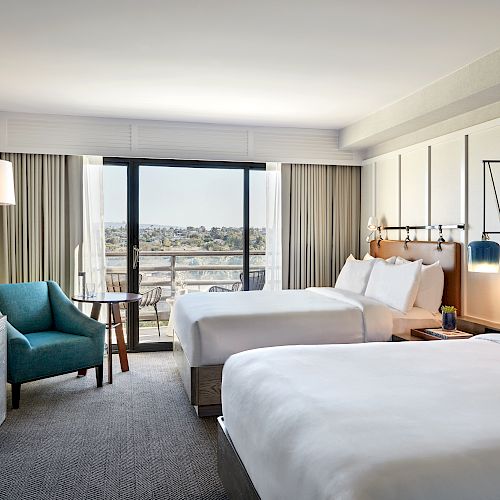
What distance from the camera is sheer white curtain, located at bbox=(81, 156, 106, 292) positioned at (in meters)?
5.39

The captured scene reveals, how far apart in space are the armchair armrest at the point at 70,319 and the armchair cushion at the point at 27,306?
62 millimetres

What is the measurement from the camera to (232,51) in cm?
335

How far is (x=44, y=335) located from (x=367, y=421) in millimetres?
3297

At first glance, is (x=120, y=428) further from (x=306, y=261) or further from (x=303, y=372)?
(x=306, y=261)

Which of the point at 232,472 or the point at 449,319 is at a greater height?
the point at 449,319

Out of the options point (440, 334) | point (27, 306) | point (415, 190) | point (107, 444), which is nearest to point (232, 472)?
point (107, 444)

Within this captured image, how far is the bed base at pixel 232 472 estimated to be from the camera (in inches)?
78.2

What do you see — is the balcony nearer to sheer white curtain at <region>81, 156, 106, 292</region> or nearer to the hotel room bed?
sheer white curtain at <region>81, 156, 106, 292</region>

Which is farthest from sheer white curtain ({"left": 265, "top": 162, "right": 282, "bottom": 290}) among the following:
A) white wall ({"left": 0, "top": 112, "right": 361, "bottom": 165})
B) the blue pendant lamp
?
the blue pendant lamp

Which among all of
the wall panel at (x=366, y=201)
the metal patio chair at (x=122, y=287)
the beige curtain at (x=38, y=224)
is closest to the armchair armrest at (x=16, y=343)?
the beige curtain at (x=38, y=224)

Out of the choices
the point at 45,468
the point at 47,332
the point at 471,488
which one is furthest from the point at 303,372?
the point at 47,332

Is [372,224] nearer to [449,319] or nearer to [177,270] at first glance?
[449,319]

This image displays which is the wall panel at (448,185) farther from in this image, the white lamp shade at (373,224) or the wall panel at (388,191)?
the white lamp shade at (373,224)

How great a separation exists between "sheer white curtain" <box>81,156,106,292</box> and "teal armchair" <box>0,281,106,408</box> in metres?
0.84
